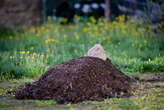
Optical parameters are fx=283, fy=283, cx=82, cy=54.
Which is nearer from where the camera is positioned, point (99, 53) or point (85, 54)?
point (99, 53)

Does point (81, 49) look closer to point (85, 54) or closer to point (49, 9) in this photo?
point (85, 54)

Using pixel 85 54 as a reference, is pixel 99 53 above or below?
above

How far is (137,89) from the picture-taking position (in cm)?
483

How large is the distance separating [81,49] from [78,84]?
4.34 metres

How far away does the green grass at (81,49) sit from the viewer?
21.6 ft

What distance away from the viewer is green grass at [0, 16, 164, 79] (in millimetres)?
6598

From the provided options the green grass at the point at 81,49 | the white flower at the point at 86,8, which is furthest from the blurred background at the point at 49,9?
the green grass at the point at 81,49

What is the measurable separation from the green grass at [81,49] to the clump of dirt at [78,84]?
43.0 inches

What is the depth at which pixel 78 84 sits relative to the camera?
4418 mm

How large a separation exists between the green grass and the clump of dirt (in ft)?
3.58

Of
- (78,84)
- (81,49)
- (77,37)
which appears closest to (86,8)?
(77,37)

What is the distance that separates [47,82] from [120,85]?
123 centimetres

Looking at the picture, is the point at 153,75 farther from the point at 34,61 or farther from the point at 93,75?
the point at 34,61

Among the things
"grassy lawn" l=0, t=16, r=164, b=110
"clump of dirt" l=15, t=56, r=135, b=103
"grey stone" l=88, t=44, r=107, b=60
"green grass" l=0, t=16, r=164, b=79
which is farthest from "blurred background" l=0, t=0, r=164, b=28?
"clump of dirt" l=15, t=56, r=135, b=103
